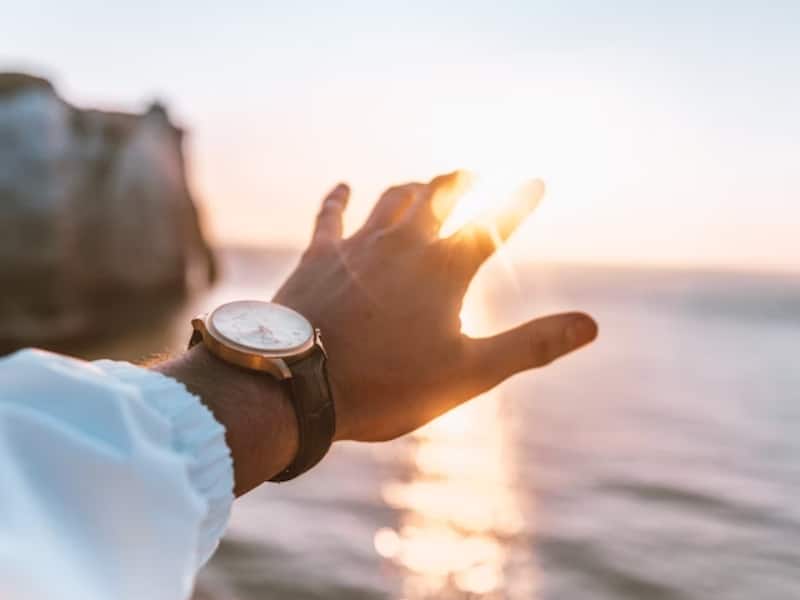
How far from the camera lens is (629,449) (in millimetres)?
8641

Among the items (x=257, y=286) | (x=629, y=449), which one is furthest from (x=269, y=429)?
(x=257, y=286)

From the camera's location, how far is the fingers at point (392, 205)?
6.97ft

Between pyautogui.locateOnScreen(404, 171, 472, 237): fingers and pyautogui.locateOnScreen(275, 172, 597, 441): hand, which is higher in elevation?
pyautogui.locateOnScreen(404, 171, 472, 237): fingers

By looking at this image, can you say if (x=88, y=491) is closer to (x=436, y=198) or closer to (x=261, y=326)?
(x=261, y=326)

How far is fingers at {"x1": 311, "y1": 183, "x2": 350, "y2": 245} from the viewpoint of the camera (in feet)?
7.19

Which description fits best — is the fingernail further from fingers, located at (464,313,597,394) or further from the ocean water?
the ocean water

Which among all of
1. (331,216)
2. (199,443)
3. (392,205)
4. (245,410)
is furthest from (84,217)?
(199,443)

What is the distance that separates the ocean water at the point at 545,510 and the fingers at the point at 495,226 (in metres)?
3.29

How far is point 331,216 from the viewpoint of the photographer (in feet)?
7.43

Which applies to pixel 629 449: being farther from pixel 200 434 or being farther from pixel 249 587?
pixel 200 434

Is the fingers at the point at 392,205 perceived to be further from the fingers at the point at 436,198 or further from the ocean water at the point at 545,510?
the ocean water at the point at 545,510

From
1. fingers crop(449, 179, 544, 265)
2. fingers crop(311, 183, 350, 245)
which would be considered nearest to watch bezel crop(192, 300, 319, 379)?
fingers crop(449, 179, 544, 265)

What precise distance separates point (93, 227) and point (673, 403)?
56.9ft

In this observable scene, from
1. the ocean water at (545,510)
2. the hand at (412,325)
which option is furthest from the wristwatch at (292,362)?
the ocean water at (545,510)
